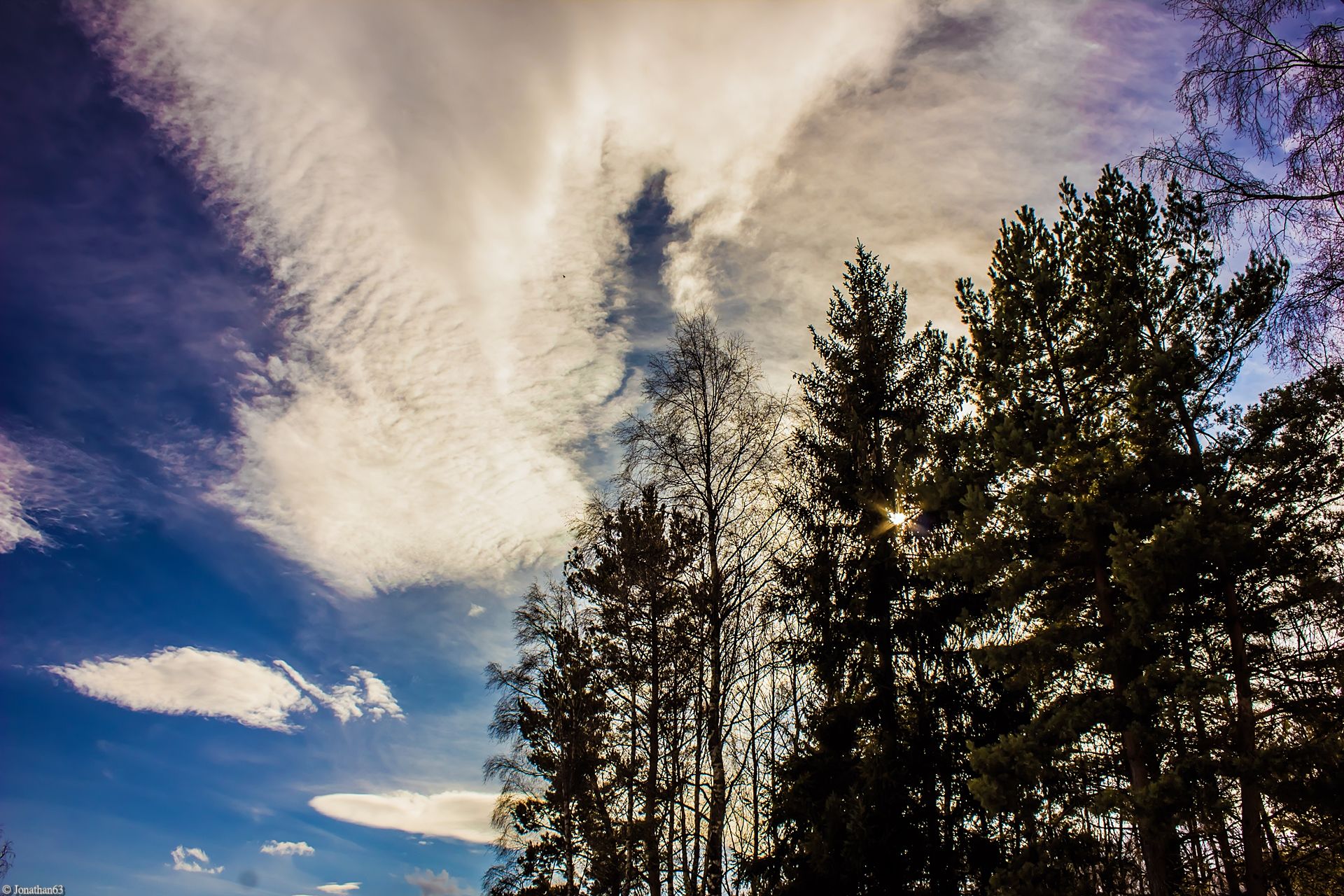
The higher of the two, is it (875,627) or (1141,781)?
(875,627)

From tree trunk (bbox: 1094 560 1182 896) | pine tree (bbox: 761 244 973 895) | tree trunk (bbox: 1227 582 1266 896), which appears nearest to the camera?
tree trunk (bbox: 1094 560 1182 896)

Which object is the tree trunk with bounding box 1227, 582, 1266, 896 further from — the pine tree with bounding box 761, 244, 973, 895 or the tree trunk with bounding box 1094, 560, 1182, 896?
the pine tree with bounding box 761, 244, 973, 895

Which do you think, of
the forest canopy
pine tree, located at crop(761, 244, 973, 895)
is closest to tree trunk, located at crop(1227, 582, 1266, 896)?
the forest canopy

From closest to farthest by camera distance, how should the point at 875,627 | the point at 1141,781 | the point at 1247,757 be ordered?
the point at 1247,757, the point at 1141,781, the point at 875,627

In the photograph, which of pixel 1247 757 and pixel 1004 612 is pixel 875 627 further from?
pixel 1247 757

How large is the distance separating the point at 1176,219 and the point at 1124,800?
29.1 ft

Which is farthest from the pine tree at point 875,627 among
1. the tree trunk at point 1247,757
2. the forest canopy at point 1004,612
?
the tree trunk at point 1247,757

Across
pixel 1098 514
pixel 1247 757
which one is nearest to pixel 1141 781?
pixel 1247 757

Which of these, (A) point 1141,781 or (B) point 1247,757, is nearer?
(B) point 1247,757

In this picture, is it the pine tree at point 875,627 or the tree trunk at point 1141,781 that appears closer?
the tree trunk at point 1141,781

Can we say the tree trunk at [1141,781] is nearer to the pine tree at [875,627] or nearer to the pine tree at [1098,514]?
the pine tree at [1098,514]

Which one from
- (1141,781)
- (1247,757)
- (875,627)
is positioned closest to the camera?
(1247,757)

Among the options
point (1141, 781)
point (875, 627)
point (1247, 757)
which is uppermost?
point (875, 627)

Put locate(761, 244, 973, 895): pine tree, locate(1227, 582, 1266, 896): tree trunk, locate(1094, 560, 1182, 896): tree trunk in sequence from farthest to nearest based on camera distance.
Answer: locate(761, 244, 973, 895): pine tree, locate(1227, 582, 1266, 896): tree trunk, locate(1094, 560, 1182, 896): tree trunk
